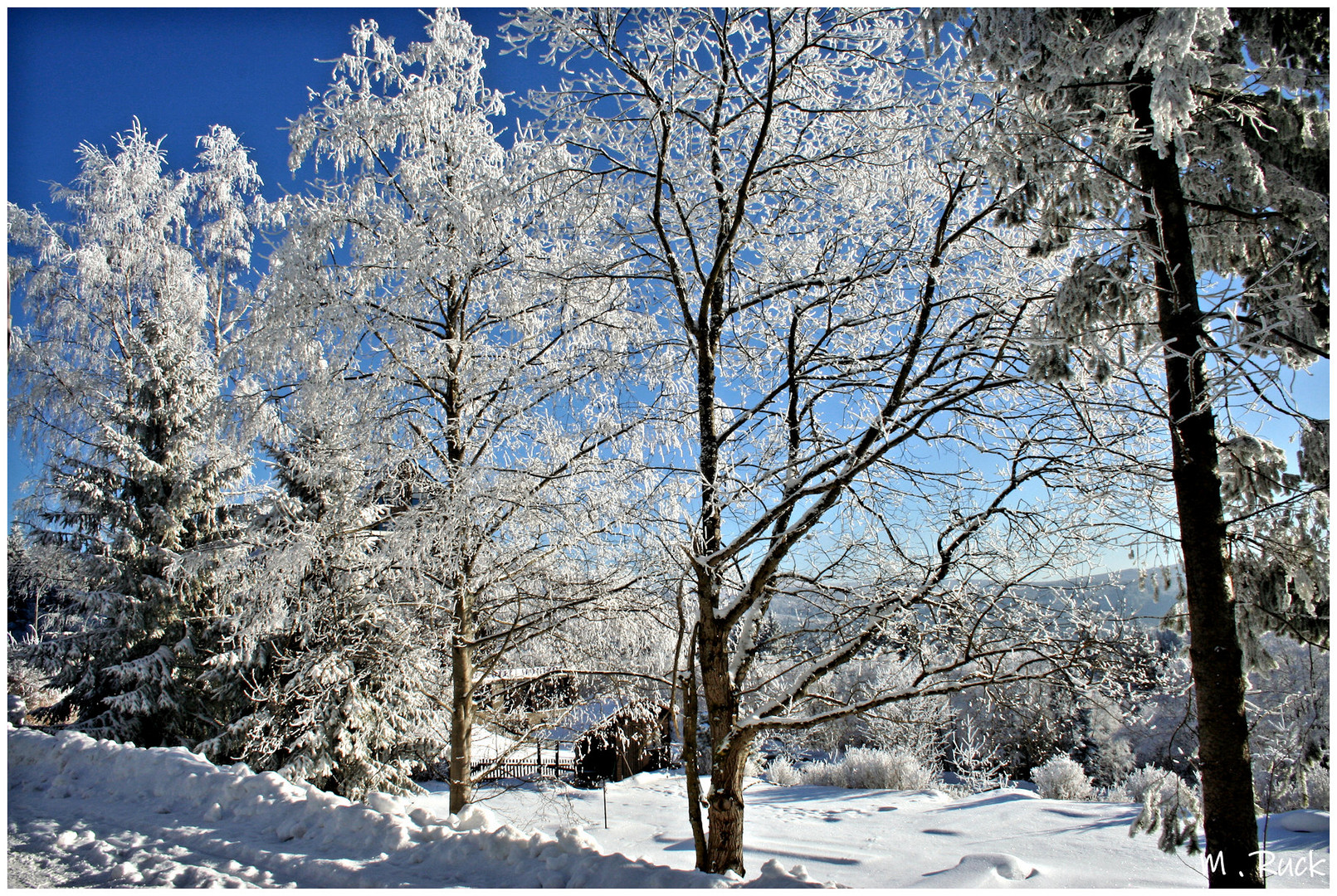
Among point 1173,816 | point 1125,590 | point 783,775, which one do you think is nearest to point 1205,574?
point 1125,590

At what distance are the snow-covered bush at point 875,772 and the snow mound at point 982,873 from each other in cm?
933

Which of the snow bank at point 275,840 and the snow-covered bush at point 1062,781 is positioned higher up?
the snow bank at point 275,840

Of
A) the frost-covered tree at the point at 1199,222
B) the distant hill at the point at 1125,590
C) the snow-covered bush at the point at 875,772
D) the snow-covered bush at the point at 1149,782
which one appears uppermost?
the frost-covered tree at the point at 1199,222

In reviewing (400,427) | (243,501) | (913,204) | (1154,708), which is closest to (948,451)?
(913,204)

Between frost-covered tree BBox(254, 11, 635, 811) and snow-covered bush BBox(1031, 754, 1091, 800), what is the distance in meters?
15.8

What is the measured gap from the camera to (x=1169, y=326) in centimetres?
346

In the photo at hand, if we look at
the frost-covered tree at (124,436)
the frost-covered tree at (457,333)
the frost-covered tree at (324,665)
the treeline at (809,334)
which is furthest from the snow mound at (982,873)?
the frost-covered tree at (124,436)

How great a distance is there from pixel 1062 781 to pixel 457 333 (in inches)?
701

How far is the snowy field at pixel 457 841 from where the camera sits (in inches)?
163

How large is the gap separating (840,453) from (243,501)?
43.0ft

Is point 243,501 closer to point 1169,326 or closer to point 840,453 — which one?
point 840,453

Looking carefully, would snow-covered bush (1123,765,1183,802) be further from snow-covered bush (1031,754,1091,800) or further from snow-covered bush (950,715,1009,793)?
snow-covered bush (950,715,1009,793)

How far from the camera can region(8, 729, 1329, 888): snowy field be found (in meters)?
4.15

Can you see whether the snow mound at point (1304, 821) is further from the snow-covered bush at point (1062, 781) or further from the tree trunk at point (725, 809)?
the snow-covered bush at point (1062, 781)
